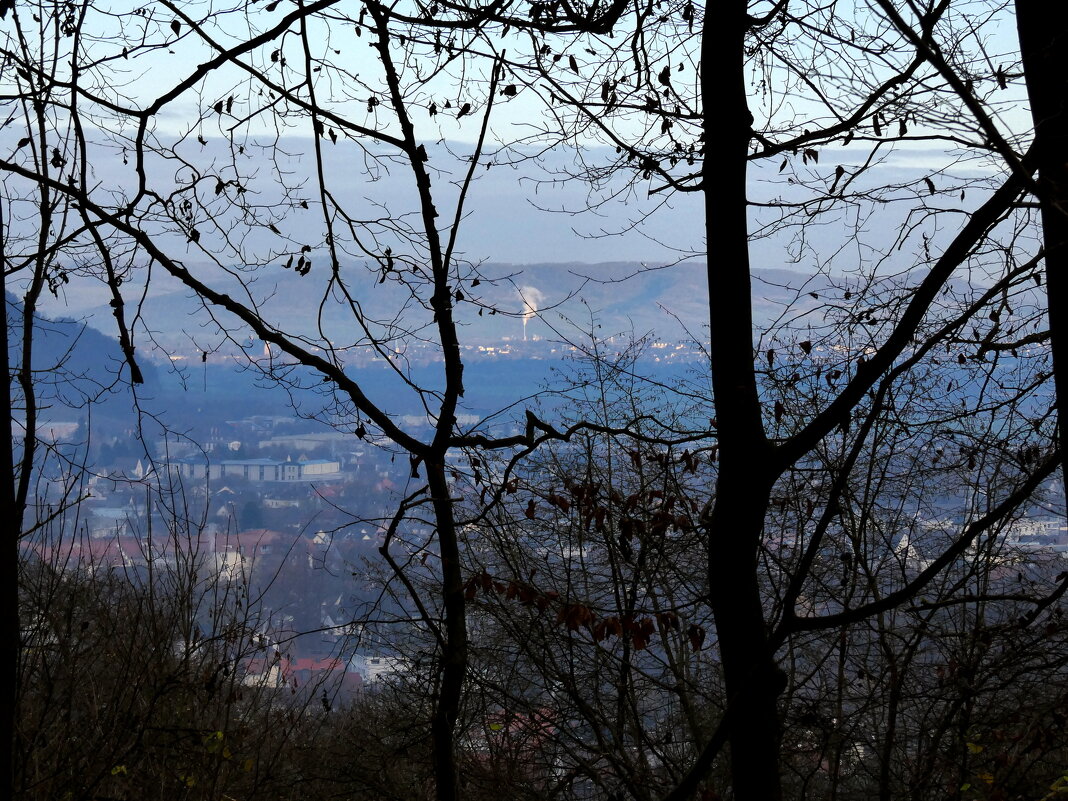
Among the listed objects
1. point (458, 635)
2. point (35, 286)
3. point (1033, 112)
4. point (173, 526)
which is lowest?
point (458, 635)

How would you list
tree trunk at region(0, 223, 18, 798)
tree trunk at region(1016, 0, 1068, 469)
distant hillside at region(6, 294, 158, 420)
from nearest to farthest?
tree trunk at region(1016, 0, 1068, 469)
tree trunk at region(0, 223, 18, 798)
distant hillside at region(6, 294, 158, 420)

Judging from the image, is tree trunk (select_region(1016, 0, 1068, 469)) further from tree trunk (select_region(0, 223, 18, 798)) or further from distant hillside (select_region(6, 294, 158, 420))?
distant hillside (select_region(6, 294, 158, 420))

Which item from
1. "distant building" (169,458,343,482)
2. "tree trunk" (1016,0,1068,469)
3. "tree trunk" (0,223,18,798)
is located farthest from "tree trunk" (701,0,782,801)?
"distant building" (169,458,343,482)

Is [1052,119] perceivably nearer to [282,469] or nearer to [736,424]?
[736,424]

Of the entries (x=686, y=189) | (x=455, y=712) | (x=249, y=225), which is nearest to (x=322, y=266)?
(x=249, y=225)

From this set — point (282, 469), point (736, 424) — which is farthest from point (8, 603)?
point (282, 469)

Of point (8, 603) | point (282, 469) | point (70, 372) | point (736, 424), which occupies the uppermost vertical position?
point (282, 469)

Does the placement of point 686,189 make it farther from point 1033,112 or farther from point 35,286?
point 35,286

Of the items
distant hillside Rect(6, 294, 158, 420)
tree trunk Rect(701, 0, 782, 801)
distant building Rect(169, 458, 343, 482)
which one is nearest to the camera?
tree trunk Rect(701, 0, 782, 801)
